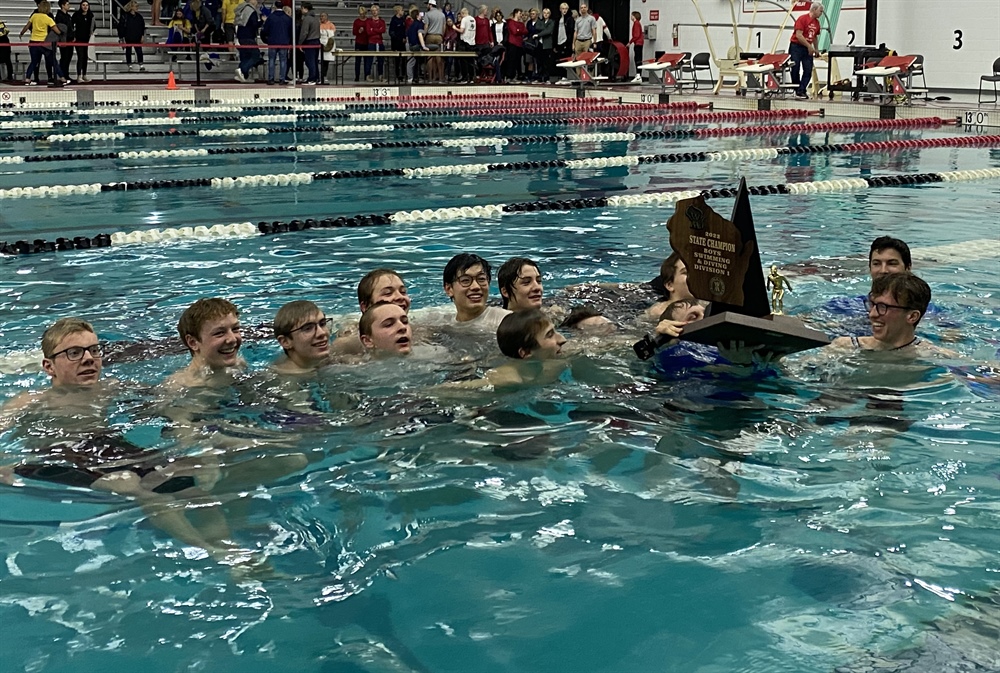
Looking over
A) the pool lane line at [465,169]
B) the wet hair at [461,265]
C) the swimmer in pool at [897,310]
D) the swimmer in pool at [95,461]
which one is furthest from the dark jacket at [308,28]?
the swimmer in pool at [897,310]

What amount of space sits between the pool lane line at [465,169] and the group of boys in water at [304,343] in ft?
16.8

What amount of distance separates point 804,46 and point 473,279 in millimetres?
14926

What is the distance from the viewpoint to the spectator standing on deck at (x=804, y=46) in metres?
18.0

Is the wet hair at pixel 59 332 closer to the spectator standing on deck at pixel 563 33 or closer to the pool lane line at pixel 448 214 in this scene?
the pool lane line at pixel 448 214

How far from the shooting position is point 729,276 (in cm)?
352

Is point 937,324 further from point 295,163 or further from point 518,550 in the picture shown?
point 295,163

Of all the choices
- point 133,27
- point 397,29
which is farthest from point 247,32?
point 397,29

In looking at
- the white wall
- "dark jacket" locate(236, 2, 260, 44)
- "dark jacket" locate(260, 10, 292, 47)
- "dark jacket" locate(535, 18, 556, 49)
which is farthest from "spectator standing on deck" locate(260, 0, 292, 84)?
the white wall

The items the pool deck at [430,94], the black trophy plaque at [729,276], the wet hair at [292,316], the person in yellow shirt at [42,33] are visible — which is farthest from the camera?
the person in yellow shirt at [42,33]

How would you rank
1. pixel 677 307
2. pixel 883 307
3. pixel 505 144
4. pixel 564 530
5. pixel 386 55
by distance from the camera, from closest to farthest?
1. pixel 564 530
2. pixel 883 307
3. pixel 677 307
4. pixel 505 144
5. pixel 386 55

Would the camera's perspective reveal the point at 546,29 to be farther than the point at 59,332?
Yes

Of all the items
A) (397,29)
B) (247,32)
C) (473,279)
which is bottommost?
(473,279)

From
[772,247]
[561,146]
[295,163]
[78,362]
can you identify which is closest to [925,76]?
[561,146]

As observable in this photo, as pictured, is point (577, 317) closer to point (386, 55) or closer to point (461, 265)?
point (461, 265)
